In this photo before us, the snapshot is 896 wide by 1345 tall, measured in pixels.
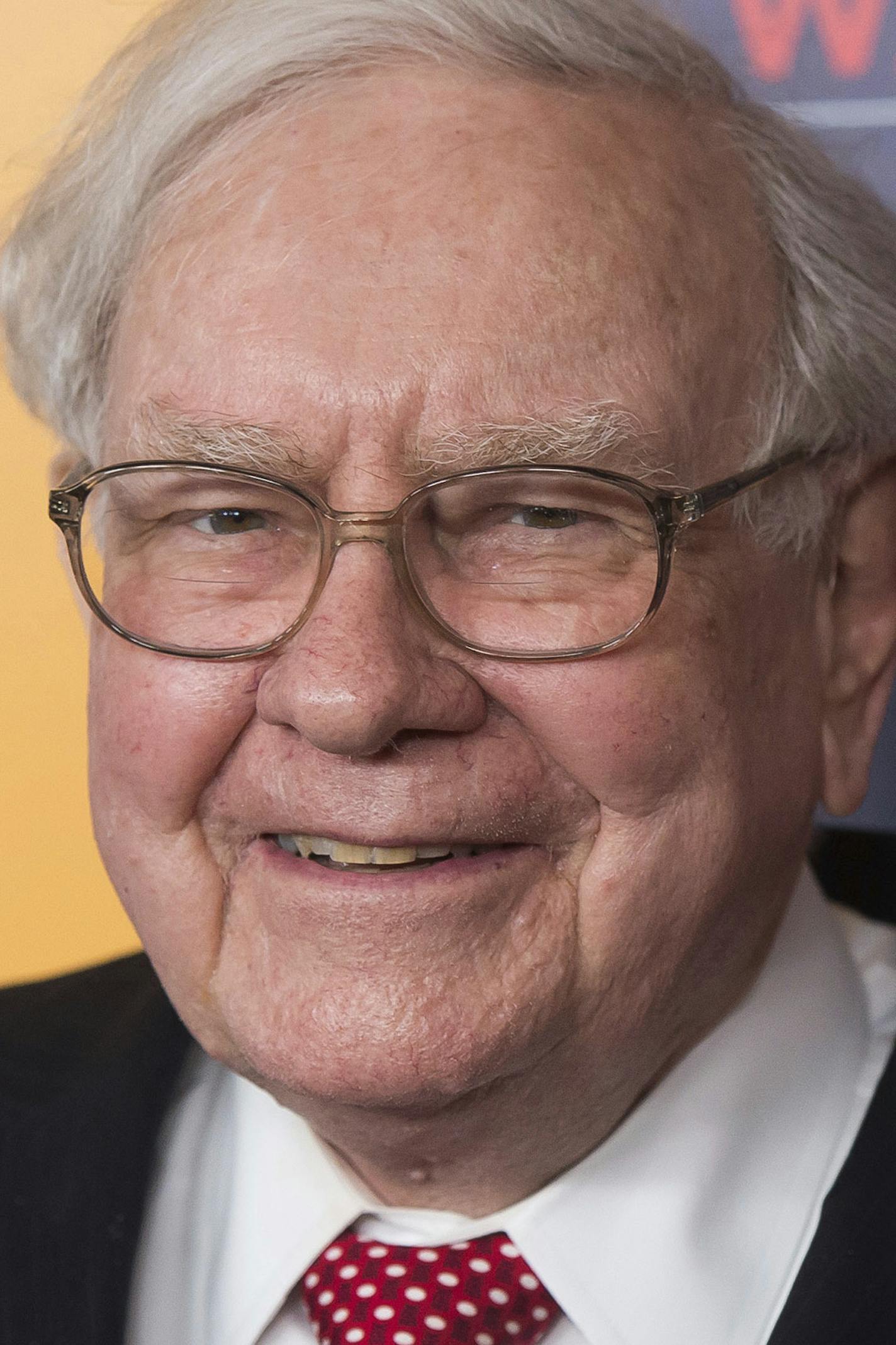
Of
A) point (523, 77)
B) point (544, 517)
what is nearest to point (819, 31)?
point (523, 77)

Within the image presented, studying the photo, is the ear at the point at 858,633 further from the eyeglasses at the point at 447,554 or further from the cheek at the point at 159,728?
the cheek at the point at 159,728

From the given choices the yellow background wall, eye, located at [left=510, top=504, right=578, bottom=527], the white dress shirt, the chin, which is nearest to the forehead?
eye, located at [left=510, top=504, right=578, bottom=527]

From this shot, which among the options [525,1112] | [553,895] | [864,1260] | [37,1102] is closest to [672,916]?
[553,895]

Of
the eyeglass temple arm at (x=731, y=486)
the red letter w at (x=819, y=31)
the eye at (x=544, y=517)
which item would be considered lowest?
the eye at (x=544, y=517)

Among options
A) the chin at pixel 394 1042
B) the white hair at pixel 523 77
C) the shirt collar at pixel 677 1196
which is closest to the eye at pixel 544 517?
the white hair at pixel 523 77

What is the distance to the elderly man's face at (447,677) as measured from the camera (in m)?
1.44

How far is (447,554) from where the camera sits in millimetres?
1507

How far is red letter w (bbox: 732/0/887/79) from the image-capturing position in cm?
223

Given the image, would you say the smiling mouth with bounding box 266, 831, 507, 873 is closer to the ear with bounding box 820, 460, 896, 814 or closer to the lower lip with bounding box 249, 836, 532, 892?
the lower lip with bounding box 249, 836, 532, 892

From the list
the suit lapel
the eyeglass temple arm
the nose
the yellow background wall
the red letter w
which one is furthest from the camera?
the yellow background wall

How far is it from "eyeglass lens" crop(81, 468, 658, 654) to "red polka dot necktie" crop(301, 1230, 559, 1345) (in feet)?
2.13

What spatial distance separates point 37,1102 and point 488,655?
0.88 metres

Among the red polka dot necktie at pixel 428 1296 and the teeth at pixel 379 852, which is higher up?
the teeth at pixel 379 852

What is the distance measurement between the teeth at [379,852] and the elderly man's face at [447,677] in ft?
0.07
